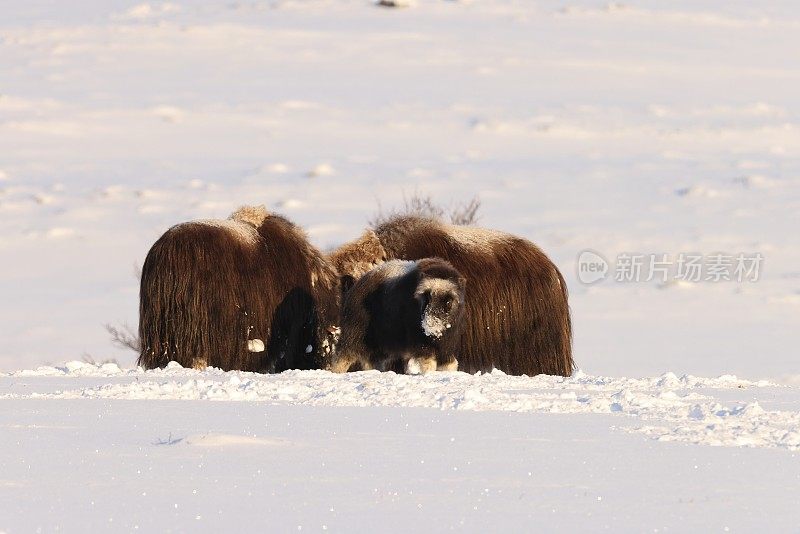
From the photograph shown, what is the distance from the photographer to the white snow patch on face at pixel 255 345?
1123cm

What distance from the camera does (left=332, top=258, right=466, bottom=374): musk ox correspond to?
33.7 ft

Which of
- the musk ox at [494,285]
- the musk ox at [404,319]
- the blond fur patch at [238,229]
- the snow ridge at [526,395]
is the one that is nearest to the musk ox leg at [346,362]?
the musk ox at [404,319]

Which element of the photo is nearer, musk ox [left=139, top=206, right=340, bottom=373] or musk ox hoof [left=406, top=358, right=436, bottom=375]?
musk ox hoof [left=406, top=358, right=436, bottom=375]

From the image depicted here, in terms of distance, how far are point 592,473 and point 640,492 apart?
0.40 m

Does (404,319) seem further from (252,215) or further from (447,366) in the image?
(252,215)

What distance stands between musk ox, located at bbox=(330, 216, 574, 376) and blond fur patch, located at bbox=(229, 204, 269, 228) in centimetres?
75

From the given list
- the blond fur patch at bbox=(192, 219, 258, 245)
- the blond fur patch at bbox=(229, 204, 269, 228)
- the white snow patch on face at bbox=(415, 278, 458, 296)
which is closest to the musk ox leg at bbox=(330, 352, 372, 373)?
the white snow patch on face at bbox=(415, 278, 458, 296)

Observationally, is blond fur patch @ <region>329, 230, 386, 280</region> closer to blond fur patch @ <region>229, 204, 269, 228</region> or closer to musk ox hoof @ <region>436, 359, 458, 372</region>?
blond fur patch @ <region>229, 204, 269, 228</region>

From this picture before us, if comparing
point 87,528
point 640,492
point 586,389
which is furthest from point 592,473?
point 586,389

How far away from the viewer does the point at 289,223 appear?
38.7 feet

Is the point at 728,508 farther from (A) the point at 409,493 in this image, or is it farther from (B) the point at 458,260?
(B) the point at 458,260

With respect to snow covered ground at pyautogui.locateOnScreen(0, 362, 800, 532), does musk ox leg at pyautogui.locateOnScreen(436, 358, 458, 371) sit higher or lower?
lower

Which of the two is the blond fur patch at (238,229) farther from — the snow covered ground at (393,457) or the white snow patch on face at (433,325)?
the snow covered ground at (393,457)

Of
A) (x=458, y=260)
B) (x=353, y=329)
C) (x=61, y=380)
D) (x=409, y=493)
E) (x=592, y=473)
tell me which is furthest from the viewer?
(x=458, y=260)
